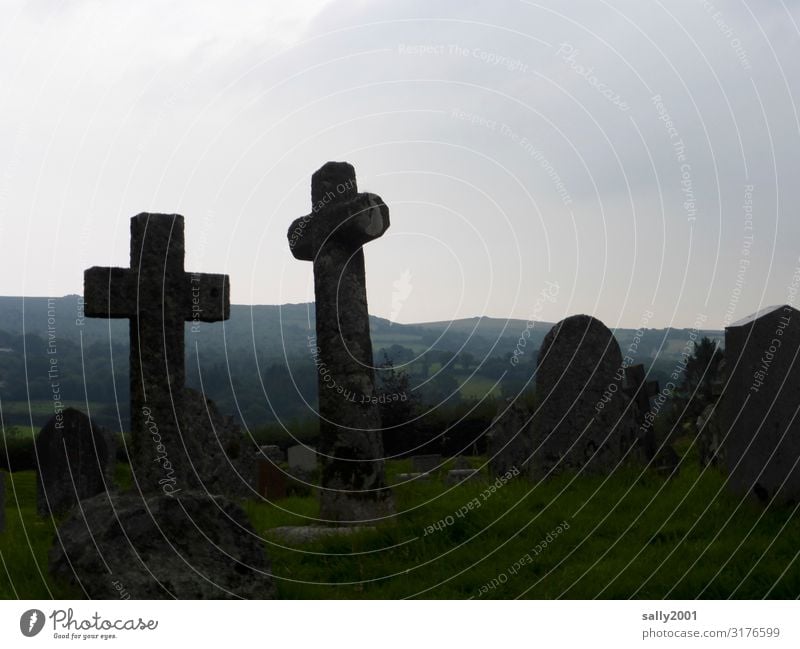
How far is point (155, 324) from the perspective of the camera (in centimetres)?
920

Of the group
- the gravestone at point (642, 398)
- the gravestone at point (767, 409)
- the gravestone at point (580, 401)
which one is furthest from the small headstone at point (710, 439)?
the gravestone at point (767, 409)

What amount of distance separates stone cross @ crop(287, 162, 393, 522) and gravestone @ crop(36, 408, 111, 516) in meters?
6.96

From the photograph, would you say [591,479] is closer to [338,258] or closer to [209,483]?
[338,258]

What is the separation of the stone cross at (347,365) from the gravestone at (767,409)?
12.0 feet

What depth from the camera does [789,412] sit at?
28.8 feet

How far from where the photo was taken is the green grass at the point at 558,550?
6.88 m

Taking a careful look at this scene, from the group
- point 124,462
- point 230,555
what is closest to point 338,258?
point 230,555

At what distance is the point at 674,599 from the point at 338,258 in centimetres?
515

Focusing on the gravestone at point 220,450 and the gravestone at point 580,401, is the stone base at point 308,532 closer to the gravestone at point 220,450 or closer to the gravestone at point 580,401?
the gravestone at point 580,401

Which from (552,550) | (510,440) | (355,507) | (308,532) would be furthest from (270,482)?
Result: (552,550)

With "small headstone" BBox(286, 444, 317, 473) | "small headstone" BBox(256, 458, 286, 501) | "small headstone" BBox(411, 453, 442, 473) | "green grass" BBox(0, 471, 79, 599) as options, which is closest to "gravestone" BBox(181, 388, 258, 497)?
"small headstone" BBox(256, 458, 286, 501)

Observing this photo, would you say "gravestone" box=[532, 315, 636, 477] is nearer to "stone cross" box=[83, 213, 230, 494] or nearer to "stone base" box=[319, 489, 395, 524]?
"stone base" box=[319, 489, 395, 524]

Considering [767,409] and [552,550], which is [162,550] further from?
[767,409]

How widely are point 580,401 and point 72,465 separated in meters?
8.86
